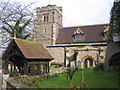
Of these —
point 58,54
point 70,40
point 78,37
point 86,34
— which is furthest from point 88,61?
point 86,34

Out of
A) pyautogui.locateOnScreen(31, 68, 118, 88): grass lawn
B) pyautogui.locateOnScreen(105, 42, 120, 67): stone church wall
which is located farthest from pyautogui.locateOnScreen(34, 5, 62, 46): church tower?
pyautogui.locateOnScreen(31, 68, 118, 88): grass lawn

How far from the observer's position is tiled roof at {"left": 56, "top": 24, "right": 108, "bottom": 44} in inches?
1207

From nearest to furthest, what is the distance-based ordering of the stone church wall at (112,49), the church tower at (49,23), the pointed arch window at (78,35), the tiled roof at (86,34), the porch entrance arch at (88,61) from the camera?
the stone church wall at (112,49)
the porch entrance arch at (88,61)
the tiled roof at (86,34)
the pointed arch window at (78,35)
the church tower at (49,23)

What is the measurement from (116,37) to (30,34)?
12.7 m

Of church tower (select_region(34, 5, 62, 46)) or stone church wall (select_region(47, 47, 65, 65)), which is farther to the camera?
church tower (select_region(34, 5, 62, 46))

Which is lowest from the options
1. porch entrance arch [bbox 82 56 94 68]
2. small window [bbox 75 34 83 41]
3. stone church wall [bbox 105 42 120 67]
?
porch entrance arch [bbox 82 56 94 68]

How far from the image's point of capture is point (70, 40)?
105 feet

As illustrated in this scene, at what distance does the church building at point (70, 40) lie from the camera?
2359 centimetres

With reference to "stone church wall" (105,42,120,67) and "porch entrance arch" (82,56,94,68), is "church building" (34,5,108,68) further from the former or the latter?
"stone church wall" (105,42,120,67)

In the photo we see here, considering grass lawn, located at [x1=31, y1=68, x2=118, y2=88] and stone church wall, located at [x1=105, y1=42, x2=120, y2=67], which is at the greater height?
stone church wall, located at [x1=105, y1=42, x2=120, y2=67]

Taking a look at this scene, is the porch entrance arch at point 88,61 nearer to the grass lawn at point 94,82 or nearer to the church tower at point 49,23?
the church tower at point 49,23

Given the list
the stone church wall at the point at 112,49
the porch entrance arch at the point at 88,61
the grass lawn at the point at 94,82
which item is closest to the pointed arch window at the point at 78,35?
the porch entrance arch at the point at 88,61

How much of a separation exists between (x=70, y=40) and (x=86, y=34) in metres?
3.97

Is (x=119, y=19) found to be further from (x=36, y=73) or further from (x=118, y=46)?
(x=36, y=73)
